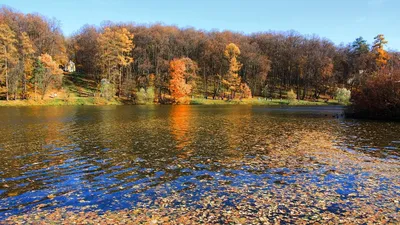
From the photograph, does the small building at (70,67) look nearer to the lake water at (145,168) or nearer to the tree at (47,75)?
the tree at (47,75)

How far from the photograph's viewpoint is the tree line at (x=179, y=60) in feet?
260

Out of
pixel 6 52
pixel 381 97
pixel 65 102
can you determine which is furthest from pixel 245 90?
pixel 6 52

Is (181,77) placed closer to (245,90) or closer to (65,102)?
(245,90)

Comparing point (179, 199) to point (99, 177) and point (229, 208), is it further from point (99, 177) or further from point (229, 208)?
point (99, 177)

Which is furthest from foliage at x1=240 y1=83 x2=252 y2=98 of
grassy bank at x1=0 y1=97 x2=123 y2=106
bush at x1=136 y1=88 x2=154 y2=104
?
grassy bank at x1=0 y1=97 x2=123 y2=106

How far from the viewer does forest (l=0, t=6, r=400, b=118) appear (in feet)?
257

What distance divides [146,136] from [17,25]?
286ft

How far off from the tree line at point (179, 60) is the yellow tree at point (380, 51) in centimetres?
32

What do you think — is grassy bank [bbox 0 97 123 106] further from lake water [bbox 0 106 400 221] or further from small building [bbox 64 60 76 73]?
lake water [bbox 0 106 400 221]

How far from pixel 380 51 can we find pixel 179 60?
72480 mm

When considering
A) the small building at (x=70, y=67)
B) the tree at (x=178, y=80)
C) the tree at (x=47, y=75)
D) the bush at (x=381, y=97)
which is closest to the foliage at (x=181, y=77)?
the tree at (x=178, y=80)

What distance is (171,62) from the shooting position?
295ft

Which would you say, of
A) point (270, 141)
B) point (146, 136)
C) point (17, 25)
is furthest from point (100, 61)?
point (270, 141)

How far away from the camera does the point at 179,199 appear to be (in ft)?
33.1
